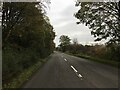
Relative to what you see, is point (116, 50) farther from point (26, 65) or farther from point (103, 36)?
point (26, 65)

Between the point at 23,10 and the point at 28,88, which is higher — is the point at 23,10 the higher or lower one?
the higher one

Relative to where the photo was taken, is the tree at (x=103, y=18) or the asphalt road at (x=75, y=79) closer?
the asphalt road at (x=75, y=79)

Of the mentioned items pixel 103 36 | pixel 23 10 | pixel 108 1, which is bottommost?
pixel 103 36

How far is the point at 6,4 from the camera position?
80.5 ft

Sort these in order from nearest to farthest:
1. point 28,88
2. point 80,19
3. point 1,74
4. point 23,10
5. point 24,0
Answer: point 28,88 < point 1,74 < point 24,0 < point 23,10 < point 80,19

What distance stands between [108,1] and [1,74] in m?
21.8

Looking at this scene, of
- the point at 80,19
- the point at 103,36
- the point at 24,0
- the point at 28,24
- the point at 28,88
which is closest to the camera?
the point at 28,88

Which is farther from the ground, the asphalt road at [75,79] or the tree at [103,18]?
the tree at [103,18]

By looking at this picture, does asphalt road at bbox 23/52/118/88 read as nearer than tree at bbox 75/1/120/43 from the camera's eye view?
Yes

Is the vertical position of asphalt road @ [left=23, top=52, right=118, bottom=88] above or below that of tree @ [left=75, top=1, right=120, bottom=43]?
below

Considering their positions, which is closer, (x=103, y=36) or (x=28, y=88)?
(x=28, y=88)

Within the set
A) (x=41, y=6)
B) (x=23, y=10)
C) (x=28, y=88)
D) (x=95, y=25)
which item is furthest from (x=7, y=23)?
(x=28, y=88)

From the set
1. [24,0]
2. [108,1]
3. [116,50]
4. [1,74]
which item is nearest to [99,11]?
[108,1]

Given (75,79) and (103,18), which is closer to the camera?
(75,79)
